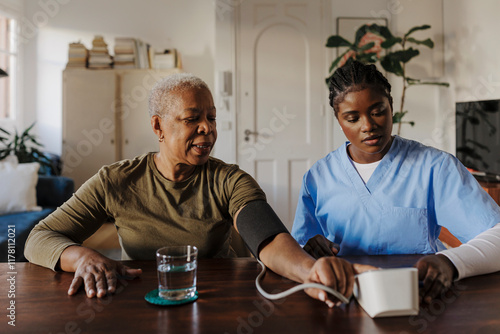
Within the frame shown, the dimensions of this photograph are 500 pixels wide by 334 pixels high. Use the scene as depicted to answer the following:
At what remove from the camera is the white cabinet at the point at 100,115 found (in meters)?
4.43

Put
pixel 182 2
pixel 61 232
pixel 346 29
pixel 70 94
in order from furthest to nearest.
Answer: pixel 182 2, pixel 70 94, pixel 346 29, pixel 61 232

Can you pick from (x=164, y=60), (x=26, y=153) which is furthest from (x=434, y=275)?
(x=164, y=60)

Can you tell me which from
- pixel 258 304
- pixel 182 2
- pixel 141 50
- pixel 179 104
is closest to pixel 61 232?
pixel 179 104

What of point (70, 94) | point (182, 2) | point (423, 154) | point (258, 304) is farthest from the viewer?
point (182, 2)

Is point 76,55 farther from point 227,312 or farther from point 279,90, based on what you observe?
point 227,312

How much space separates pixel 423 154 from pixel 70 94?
3.92 metres

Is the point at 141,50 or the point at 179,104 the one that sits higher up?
the point at 141,50

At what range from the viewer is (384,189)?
1336 mm

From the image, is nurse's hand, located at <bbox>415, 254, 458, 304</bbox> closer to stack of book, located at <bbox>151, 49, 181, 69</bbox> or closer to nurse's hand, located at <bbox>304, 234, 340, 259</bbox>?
nurse's hand, located at <bbox>304, 234, 340, 259</bbox>

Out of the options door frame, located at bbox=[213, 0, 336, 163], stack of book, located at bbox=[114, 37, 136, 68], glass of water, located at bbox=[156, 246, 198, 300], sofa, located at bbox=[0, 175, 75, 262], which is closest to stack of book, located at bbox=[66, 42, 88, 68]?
stack of book, located at bbox=[114, 37, 136, 68]

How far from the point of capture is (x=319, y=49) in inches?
161

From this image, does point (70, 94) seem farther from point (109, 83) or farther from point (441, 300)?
point (441, 300)

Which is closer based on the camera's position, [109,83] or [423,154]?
[423,154]

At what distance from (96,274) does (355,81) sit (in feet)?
2.95
